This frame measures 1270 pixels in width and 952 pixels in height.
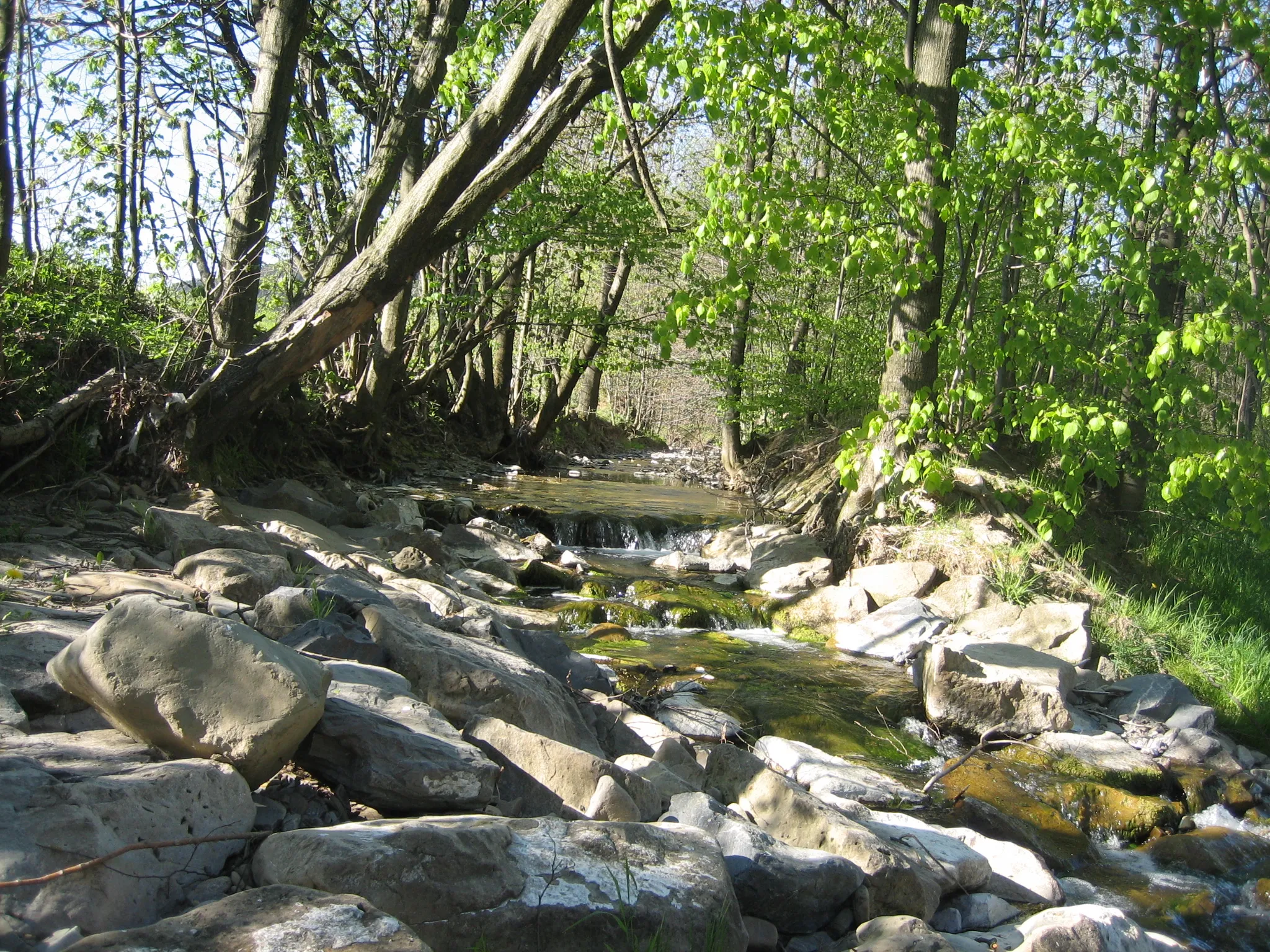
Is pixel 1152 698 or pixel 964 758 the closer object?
pixel 964 758

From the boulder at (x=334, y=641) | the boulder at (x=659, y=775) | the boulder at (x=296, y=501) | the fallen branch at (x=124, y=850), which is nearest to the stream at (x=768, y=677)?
the boulder at (x=659, y=775)

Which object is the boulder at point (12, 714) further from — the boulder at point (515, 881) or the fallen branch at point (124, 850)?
the boulder at point (515, 881)

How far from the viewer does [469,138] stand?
6.54m

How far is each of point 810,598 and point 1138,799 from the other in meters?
4.10

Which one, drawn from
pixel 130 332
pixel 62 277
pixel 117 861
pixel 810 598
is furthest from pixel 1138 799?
pixel 62 277

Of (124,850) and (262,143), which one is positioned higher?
(262,143)

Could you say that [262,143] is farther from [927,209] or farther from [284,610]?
[927,209]

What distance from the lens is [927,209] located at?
9.56m

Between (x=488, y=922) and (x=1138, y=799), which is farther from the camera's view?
(x=1138, y=799)

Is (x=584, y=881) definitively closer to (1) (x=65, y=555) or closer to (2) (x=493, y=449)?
(1) (x=65, y=555)

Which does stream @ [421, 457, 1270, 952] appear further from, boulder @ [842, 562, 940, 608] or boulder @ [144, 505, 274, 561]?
boulder @ [144, 505, 274, 561]

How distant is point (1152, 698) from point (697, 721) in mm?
3778

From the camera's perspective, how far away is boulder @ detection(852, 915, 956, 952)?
296 cm

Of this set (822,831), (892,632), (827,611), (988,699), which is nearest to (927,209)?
(827,611)
